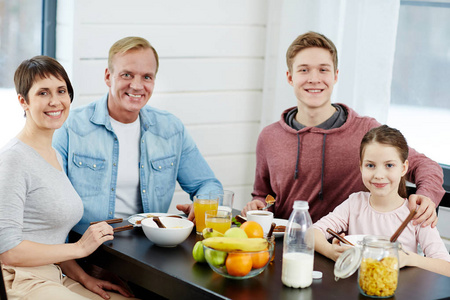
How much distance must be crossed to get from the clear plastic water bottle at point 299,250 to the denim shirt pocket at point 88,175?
99cm

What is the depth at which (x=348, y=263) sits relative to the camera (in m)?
1.61

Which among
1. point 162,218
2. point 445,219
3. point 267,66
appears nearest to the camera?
point 162,218

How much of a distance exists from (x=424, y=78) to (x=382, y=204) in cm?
116

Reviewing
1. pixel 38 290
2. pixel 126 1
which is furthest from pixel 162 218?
pixel 126 1

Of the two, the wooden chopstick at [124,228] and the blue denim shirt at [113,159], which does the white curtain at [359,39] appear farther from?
the wooden chopstick at [124,228]

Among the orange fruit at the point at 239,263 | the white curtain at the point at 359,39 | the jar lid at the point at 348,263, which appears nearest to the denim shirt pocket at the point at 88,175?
the orange fruit at the point at 239,263

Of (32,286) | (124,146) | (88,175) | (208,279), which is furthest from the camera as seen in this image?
(124,146)

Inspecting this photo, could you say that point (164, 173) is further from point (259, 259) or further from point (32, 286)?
point (259, 259)

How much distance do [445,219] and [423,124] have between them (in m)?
0.47

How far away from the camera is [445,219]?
2.93m

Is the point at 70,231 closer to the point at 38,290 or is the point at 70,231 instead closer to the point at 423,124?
the point at 38,290

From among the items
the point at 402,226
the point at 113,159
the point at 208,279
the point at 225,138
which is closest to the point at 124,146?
the point at 113,159

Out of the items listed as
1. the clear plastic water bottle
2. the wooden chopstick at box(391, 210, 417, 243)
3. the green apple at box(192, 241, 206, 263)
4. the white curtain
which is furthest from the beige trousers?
the white curtain

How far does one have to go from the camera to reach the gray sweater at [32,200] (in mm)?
1902
